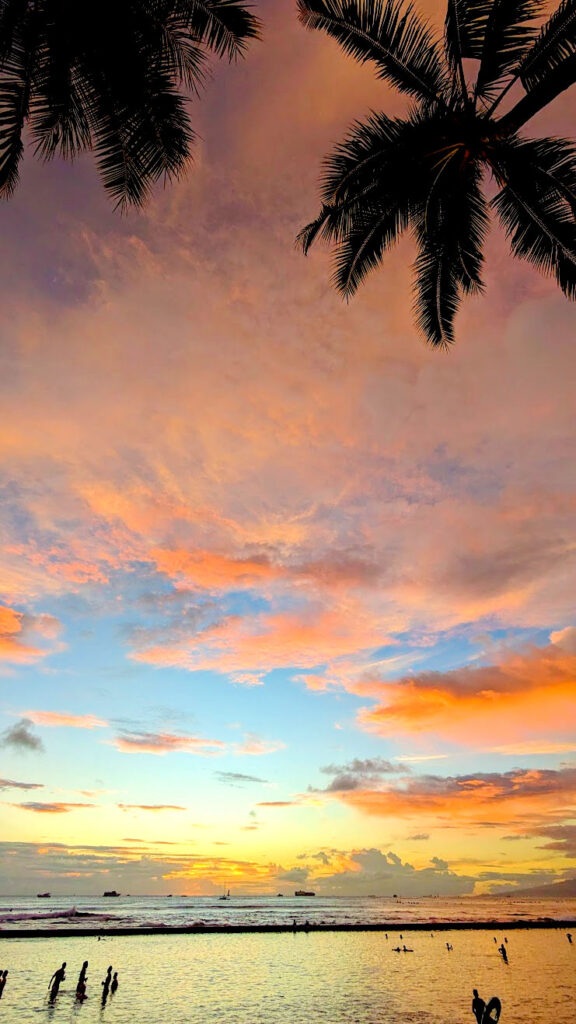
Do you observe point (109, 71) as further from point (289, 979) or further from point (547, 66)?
point (289, 979)

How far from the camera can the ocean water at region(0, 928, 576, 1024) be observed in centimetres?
2500

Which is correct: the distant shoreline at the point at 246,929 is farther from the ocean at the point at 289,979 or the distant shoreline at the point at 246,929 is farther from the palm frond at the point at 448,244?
the palm frond at the point at 448,244

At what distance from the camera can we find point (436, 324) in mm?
12859

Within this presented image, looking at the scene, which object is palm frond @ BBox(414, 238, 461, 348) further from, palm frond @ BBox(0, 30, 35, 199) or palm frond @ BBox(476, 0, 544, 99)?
palm frond @ BBox(0, 30, 35, 199)

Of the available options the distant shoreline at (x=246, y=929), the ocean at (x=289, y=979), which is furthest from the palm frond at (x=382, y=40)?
the distant shoreline at (x=246, y=929)

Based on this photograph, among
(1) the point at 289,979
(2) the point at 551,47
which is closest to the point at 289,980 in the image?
(1) the point at 289,979

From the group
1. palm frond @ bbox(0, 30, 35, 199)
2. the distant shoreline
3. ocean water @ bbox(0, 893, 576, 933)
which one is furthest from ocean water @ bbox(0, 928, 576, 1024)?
palm frond @ bbox(0, 30, 35, 199)

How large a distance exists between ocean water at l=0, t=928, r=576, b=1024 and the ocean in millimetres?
76

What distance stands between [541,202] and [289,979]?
43298 millimetres

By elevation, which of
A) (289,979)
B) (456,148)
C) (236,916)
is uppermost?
(456,148)

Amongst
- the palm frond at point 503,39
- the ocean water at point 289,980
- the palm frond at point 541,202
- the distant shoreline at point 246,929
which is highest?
the palm frond at point 503,39

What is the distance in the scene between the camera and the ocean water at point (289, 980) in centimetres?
2500

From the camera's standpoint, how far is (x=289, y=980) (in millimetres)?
33719

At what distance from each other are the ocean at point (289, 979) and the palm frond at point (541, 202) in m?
30.2
